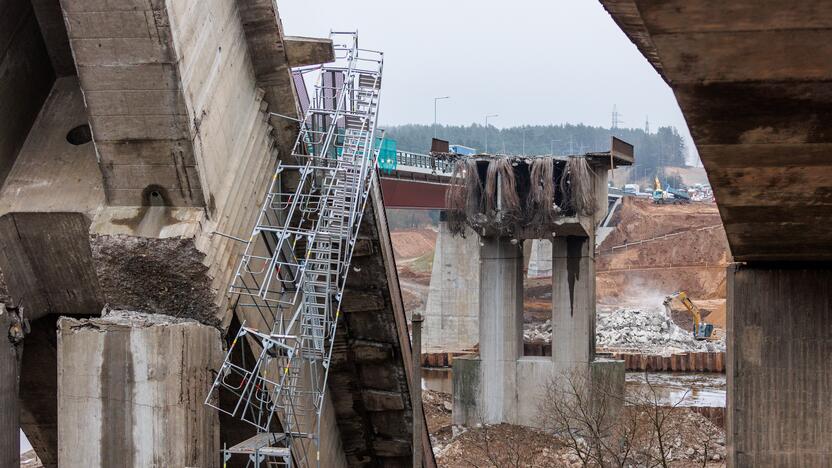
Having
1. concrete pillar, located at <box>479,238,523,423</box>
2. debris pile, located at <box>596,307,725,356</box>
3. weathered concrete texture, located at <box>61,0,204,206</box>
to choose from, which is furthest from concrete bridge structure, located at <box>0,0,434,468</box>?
debris pile, located at <box>596,307,725,356</box>

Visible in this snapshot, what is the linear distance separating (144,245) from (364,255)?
5.23 m

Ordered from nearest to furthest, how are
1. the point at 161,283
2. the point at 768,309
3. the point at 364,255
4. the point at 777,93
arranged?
1. the point at 777,93
2. the point at 768,309
3. the point at 161,283
4. the point at 364,255

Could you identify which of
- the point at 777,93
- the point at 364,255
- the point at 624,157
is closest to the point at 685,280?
the point at 624,157

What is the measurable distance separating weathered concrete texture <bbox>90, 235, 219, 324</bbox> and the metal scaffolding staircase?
0.64 m

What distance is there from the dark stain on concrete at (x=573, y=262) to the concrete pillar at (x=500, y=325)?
1.45 m

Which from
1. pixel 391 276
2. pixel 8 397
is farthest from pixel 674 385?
pixel 8 397

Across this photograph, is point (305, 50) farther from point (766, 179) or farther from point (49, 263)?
point (766, 179)

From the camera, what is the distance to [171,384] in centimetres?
1166

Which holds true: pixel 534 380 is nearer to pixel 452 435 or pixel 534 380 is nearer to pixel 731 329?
pixel 452 435

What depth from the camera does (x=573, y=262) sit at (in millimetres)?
27109

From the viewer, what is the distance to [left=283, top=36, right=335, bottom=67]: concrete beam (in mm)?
14453

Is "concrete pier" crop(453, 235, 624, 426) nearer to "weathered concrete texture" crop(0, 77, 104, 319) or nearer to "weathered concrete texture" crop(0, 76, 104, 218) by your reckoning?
"weathered concrete texture" crop(0, 77, 104, 319)

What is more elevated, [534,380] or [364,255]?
[364,255]

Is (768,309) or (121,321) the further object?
(121,321)
